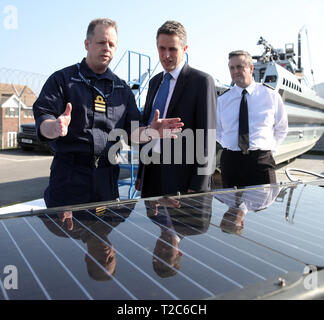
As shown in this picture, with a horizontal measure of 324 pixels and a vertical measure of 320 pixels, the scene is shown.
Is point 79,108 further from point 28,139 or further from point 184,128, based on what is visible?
point 28,139

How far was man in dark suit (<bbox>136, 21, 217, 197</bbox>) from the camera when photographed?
2.48m

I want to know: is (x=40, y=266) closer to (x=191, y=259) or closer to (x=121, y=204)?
(x=191, y=259)

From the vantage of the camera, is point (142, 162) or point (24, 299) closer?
point (24, 299)

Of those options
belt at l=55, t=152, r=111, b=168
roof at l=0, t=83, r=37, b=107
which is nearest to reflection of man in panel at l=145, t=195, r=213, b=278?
belt at l=55, t=152, r=111, b=168

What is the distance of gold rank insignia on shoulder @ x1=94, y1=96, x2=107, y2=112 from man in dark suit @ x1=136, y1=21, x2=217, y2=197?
494mm

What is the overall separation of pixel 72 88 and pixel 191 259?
58.5 inches

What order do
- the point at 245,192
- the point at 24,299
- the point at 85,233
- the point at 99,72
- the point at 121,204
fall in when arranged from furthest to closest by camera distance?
1. the point at 99,72
2. the point at 245,192
3. the point at 121,204
4. the point at 85,233
5. the point at 24,299

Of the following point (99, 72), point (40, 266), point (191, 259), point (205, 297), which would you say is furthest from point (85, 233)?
point (99, 72)

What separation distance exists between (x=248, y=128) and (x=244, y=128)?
0.04 meters

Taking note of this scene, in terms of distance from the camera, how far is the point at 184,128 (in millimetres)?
2549

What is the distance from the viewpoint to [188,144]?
249 centimetres

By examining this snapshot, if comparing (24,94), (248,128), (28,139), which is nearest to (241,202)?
(248,128)

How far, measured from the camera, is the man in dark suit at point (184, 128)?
8.13ft

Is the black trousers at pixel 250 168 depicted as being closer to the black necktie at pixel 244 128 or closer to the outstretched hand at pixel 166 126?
the black necktie at pixel 244 128
